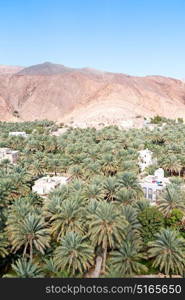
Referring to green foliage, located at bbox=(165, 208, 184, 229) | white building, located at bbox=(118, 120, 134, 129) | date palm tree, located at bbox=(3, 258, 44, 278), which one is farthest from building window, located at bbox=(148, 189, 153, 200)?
white building, located at bbox=(118, 120, 134, 129)

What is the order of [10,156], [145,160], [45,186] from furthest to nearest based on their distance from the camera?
1. [10,156]
2. [145,160]
3. [45,186]

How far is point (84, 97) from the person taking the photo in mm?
140000

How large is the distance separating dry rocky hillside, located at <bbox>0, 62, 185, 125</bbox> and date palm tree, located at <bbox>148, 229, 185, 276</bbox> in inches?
3367

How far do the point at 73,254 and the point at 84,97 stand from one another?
398ft

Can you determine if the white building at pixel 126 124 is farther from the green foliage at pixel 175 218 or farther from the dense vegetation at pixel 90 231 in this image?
the green foliage at pixel 175 218

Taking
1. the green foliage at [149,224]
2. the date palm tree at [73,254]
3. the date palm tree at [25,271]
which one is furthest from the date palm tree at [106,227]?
the date palm tree at [25,271]

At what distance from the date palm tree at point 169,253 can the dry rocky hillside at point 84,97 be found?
85516mm

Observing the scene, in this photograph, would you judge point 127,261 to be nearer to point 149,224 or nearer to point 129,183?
point 149,224

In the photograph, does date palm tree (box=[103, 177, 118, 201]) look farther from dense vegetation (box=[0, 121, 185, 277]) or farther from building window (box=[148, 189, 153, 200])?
building window (box=[148, 189, 153, 200])

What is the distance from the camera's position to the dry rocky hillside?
120m

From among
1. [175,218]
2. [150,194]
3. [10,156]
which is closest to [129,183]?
→ [150,194]

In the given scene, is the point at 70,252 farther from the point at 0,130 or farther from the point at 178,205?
the point at 0,130

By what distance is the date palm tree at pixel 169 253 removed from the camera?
2286 centimetres

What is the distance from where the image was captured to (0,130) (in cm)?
8344
